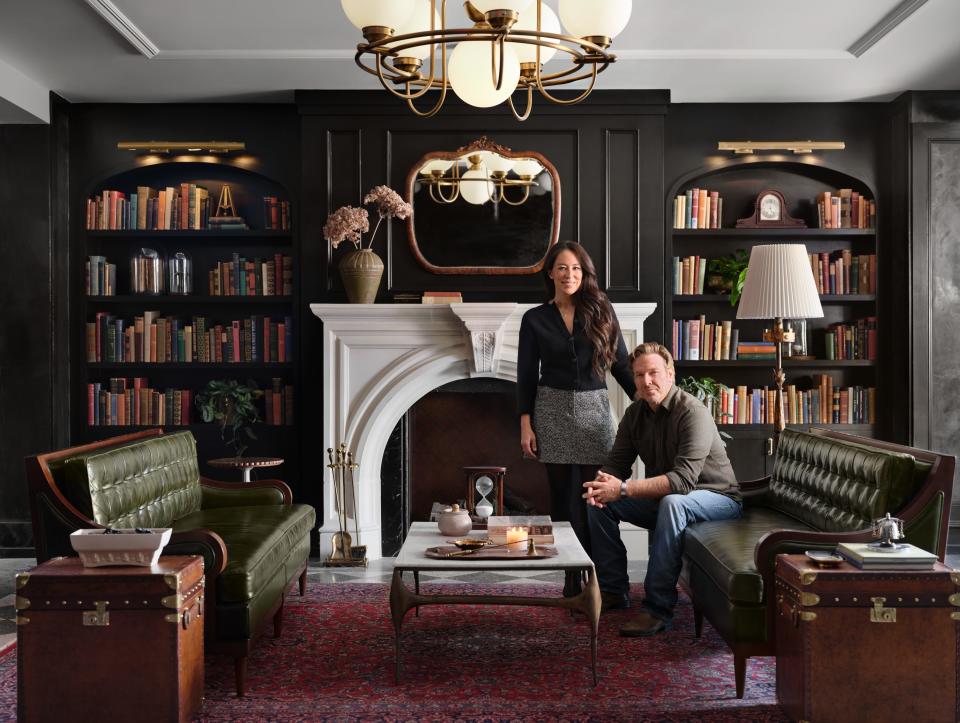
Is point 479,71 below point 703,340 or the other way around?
the other way around

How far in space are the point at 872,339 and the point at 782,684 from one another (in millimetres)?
3580

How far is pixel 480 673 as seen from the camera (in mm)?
3303

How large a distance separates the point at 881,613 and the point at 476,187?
3721 millimetres

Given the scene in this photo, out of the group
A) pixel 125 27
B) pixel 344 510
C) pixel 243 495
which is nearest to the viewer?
pixel 243 495

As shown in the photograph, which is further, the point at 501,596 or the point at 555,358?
the point at 555,358

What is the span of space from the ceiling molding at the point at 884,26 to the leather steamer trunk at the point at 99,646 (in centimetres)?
398

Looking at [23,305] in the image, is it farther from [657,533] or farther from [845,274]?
[845,274]

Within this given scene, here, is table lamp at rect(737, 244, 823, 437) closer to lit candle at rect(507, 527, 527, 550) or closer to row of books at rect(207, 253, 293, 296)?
lit candle at rect(507, 527, 527, 550)

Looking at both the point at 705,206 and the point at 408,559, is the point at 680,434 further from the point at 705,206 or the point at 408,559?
the point at 705,206

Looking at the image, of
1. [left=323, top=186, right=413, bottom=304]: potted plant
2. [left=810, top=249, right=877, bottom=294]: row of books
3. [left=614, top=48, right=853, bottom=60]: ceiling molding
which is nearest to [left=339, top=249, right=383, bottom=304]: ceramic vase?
[left=323, top=186, right=413, bottom=304]: potted plant

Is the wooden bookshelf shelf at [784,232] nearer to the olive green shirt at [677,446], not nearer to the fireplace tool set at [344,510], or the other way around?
the olive green shirt at [677,446]

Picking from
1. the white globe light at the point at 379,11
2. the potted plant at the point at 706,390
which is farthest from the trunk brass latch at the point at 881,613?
the potted plant at the point at 706,390

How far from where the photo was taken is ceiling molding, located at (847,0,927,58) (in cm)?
437

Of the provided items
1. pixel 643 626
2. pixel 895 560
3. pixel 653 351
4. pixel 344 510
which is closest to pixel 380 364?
pixel 344 510
